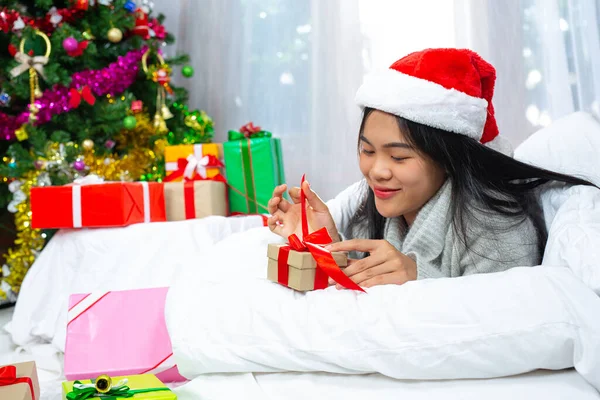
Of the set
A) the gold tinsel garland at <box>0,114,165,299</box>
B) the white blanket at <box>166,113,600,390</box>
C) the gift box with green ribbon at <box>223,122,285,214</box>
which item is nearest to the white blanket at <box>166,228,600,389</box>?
the white blanket at <box>166,113,600,390</box>

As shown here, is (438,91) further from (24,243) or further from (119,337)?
(24,243)

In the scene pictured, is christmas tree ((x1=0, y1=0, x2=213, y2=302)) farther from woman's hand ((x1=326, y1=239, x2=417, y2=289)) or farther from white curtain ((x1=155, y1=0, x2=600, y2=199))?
woman's hand ((x1=326, y1=239, x2=417, y2=289))

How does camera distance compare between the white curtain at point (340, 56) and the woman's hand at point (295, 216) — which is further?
the white curtain at point (340, 56)

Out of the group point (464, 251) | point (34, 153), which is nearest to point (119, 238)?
point (34, 153)

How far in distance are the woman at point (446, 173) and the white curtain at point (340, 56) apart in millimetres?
884

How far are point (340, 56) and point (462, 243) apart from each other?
62.0 inches

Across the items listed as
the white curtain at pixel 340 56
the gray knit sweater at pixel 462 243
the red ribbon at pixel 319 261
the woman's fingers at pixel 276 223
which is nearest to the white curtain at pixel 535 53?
the white curtain at pixel 340 56

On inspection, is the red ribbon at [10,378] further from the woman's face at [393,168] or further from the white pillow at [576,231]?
the white pillow at [576,231]

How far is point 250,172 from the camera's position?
2.47 meters

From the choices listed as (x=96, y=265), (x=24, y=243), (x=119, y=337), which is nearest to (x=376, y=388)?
(x=119, y=337)

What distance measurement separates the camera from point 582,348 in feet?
2.83

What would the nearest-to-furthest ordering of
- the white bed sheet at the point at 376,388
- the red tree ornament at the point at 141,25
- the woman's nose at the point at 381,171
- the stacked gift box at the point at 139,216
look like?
the white bed sheet at the point at 376,388, the woman's nose at the point at 381,171, the stacked gift box at the point at 139,216, the red tree ornament at the point at 141,25

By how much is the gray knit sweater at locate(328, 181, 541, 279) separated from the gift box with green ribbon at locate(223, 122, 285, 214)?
47.4 inches

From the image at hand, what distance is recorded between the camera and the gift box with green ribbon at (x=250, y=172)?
2459 mm
